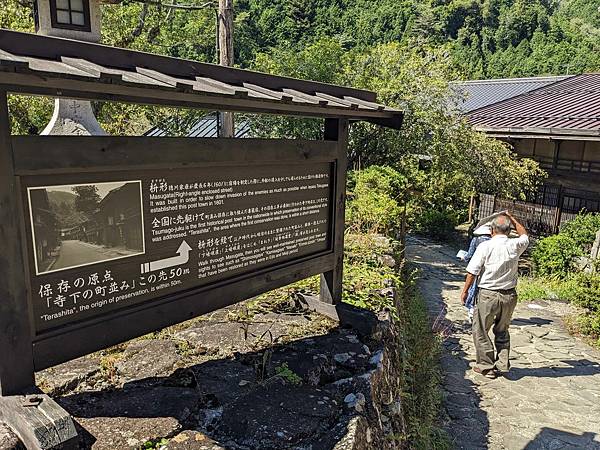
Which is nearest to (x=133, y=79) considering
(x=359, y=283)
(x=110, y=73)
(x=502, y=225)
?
(x=110, y=73)

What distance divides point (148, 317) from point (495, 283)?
4540mm

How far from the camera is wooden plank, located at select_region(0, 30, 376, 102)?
1810mm

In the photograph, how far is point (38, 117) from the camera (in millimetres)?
11008

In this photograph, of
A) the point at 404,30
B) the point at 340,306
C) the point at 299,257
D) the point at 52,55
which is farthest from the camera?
the point at 404,30

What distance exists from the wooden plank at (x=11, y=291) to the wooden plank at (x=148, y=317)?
0.23 feet

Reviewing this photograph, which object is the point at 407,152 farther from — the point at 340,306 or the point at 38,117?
the point at 38,117

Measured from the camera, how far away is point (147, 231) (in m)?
2.47

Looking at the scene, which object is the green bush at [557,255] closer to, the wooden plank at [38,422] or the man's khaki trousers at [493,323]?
the man's khaki trousers at [493,323]

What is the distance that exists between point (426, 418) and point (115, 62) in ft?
14.0

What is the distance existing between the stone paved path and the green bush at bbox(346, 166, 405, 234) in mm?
1854

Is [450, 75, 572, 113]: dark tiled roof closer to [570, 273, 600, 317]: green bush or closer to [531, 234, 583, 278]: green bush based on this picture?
[531, 234, 583, 278]: green bush

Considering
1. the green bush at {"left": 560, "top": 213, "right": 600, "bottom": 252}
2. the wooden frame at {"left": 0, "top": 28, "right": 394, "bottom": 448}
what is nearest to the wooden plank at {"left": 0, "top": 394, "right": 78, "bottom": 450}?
the wooden frame at {"left": 0, "top": 28, "right": 394, "bottom": 448}

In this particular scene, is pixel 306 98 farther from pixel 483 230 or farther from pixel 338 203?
pixel 483 230

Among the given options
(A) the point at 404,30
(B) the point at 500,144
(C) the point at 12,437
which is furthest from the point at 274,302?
(A) the point at 404,30
